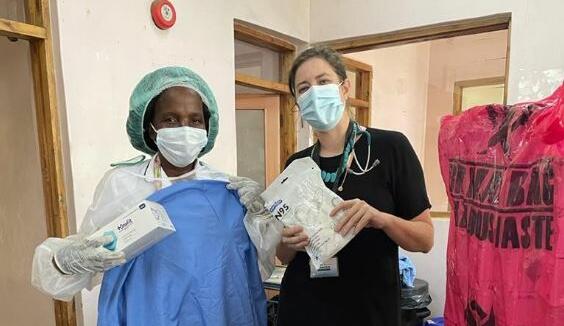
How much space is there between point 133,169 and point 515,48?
216 centimetres

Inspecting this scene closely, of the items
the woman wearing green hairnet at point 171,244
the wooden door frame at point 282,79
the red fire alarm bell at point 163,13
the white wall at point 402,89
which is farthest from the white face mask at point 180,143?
the white wall at point 402,89

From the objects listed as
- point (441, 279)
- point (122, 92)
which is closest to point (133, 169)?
point (122, 92)

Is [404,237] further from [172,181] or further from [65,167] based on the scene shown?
[65,167]

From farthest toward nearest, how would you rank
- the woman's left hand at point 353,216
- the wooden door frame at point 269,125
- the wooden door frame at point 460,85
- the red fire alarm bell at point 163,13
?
the wooden door frame at point 460,85, the wooden door frame at point 269,125, the red fire alarm bell at point 163,13, the woman's left hand at point 353,216

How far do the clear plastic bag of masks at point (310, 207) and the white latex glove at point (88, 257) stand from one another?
13.7 inches

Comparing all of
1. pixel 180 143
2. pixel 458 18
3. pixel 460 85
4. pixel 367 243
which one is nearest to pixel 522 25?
pixel 458 18

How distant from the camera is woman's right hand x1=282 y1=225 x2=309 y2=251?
90cm

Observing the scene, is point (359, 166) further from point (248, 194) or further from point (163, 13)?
point (163, 13)

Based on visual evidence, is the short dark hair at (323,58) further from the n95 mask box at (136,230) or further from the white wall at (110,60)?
the white wall at (110,60)

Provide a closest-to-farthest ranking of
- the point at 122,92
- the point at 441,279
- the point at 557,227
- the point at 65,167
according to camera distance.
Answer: the point at 557,227 < the point at 65,167 < the point at 122,92 < the point at 441,279

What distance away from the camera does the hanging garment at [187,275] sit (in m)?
0.87

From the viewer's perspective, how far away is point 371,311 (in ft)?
3.26

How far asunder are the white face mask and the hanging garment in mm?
76

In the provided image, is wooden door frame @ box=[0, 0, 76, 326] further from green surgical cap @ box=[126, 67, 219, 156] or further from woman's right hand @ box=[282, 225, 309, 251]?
woman's right hand @ box=[282, 225, 309, 251]
